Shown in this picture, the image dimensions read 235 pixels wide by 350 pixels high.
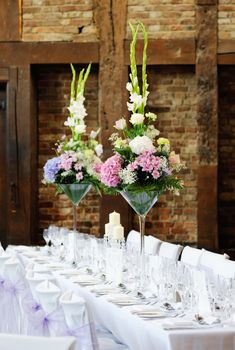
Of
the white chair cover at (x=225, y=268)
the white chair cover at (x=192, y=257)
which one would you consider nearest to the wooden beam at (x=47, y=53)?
the white chair cover at (x=192, y=257)

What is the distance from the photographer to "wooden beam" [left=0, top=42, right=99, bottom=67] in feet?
28.4

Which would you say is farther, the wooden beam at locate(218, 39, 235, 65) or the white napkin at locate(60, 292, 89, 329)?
the wooden beam at locate(218, 39, 235, 65)

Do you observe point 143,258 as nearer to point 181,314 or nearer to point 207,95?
point 181,314

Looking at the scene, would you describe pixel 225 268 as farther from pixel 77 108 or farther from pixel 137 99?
pixel 77 108

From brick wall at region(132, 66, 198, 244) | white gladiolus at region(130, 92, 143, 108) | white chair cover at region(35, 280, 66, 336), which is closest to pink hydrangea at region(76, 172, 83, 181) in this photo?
white gladiolus at region(130, 92, 143, 108)

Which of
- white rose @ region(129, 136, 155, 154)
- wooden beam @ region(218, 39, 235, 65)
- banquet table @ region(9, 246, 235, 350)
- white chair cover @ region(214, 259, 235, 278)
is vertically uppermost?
wooden beam @ region(218, 39, 235, 65)

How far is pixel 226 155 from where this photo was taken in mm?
8836

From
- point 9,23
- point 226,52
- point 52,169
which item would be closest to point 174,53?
point 226,52

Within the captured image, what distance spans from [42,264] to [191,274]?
2439mm

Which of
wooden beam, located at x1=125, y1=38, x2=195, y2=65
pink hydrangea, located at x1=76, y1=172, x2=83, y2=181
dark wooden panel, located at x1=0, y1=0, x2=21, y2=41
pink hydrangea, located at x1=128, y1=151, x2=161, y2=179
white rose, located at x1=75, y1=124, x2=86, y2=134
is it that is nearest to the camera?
pink hydrangea, located at x1=128, y1=151, x2=161, y2=179

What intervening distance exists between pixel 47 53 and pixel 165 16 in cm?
130

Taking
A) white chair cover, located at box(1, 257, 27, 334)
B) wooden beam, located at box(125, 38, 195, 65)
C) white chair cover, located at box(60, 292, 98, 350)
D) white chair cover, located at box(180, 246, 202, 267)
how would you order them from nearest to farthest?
white chair cover, located at box(60, 292, 98, 350)
white chair cover, located at box(1, 257, 27, 334)
white chair cover, located at box(180, 246, 202, 267)
wooden beam, located at box(125, 38, 195, 65)

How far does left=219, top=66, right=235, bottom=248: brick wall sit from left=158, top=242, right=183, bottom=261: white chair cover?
8.04 ft

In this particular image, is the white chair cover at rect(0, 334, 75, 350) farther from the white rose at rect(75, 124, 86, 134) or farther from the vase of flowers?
the white rose at rect(75, 124, 86, 134)
